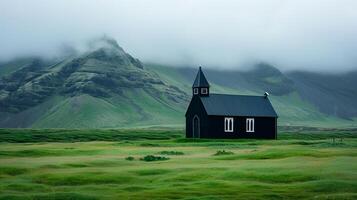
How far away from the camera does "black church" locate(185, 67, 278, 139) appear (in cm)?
13338

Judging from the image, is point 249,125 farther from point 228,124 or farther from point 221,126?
point 221,126

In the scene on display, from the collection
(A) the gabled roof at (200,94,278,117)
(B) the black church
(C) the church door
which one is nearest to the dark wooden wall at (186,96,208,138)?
(B) the black church

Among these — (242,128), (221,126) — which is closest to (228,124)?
(221,126)

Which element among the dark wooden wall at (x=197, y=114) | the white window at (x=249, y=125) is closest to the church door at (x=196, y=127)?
the dark wooden wall at (x=197, y=114)

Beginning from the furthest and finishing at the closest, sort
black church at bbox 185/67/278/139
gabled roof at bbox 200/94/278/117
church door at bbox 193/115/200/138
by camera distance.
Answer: church door at bbox 193/115/200/138, gabled roof at bbox 200/94/278/117, black church at bbox 185/67/278/139

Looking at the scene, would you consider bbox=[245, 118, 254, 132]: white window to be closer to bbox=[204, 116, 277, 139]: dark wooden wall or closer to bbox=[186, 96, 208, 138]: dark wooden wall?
bbox=[204, 116, 277, 139]: dark wooden wall

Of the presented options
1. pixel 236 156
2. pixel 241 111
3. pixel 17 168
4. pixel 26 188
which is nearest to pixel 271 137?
pixel 241 111

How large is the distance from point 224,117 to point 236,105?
18.2 ft

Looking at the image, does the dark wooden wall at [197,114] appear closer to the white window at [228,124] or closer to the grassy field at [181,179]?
the white window at [228,124]

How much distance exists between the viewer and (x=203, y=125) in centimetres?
13362

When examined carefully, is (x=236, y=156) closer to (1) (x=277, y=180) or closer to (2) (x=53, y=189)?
(1) (x=277, y=180)

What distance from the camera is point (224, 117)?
441 ft

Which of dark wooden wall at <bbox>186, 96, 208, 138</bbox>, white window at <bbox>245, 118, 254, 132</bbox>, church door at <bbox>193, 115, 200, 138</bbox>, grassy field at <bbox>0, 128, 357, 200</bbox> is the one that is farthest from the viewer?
white window at <bbox>245, 118, 254, 132</bbox>

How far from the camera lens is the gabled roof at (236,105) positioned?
13475cm
